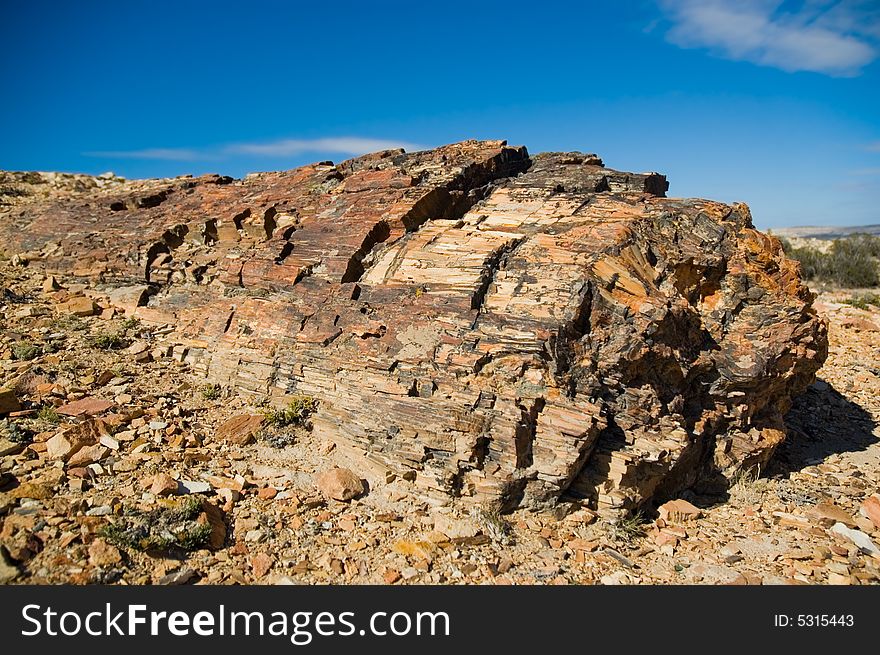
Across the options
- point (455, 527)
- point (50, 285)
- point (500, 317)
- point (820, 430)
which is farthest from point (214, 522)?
point (820, 430)

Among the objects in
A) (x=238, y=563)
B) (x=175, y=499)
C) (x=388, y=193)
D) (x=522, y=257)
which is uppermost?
(x=388, y=193)

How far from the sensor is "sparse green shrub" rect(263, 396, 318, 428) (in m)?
9.57

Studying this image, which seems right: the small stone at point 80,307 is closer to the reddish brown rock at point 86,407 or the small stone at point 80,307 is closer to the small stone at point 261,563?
the reddish brown rock at point 86,407

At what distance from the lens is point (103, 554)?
611 centimetres

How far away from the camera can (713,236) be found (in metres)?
11.1

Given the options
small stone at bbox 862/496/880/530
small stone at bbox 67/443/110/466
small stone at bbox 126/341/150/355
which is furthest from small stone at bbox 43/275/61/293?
small stone at bbox 862/496/880/530

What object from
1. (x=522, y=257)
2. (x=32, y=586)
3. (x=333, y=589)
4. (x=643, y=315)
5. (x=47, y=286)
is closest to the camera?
(x=32, y=586)

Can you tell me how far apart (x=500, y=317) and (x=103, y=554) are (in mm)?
6500

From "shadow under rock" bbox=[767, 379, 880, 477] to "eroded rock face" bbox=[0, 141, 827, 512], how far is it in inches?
45.7

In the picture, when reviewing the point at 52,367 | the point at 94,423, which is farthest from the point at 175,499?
the point at 52,367

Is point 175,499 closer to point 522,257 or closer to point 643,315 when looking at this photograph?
point 522,257

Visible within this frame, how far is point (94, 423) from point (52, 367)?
2.84 meters

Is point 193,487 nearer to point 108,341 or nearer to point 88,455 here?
point 88,455

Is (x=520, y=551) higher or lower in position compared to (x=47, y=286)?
lower
